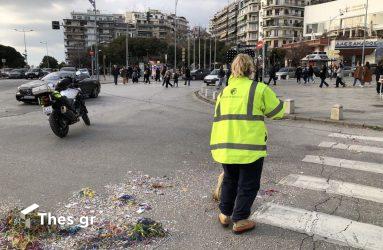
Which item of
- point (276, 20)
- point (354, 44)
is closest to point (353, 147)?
point (354, 44)

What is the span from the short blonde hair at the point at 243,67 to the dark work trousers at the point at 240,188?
871 millimetres

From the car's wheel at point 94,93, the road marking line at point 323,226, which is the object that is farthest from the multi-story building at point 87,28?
the road marking line at point 323,226

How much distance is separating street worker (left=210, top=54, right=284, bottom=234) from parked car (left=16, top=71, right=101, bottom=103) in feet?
38.7

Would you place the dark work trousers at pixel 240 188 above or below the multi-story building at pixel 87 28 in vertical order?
below

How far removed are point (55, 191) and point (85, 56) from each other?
298 feet

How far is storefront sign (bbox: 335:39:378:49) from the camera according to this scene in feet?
219

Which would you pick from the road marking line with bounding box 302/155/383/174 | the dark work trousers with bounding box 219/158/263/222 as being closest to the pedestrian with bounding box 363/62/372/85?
the road marking line with bounding box 302/155/383/174

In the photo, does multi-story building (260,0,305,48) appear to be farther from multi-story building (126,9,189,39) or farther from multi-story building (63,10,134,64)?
multi-story building (63,10,134,64)

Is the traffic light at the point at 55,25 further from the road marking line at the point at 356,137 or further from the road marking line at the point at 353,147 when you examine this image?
the road marking line at the point at 353,147

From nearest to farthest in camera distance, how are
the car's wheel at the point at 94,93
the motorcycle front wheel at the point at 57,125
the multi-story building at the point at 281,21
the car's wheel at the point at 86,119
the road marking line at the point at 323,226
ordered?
the road marking line at the point at 323,226, the motorcycle front wheel at the point at 57,125, the car's wheel at the point at 86,119, the car's wheel at the point at 94,93, the multi-story building at the point at 281,21

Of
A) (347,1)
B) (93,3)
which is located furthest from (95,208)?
(347,1)

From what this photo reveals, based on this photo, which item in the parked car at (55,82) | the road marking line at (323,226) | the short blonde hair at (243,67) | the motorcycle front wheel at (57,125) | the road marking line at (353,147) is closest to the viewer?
the road marking line at (323,226)

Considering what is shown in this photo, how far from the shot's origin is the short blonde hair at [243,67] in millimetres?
3969

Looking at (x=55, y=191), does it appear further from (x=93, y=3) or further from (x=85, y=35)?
(x=85, y=35)
